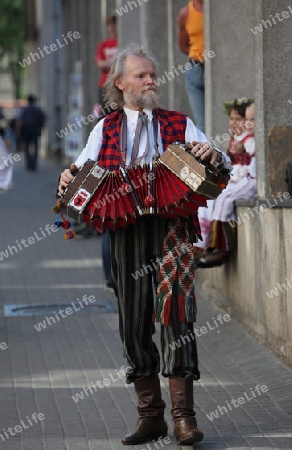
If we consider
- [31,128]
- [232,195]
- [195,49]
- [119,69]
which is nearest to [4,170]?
[232,195]

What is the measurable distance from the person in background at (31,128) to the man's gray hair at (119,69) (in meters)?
25.9

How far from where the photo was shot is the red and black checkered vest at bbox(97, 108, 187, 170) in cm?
652

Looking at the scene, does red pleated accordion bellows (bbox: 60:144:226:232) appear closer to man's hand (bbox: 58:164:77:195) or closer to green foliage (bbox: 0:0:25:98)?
man's hand (bbox: 58:164:77:195)

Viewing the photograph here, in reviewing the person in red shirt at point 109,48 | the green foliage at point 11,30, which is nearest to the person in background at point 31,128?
the person in red shirt at point 109,48

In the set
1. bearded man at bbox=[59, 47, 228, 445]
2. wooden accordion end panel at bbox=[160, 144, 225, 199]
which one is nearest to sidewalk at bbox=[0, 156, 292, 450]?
bearded man at bbox=[59, 47, 228, 445]

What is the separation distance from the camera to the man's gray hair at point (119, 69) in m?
6.60

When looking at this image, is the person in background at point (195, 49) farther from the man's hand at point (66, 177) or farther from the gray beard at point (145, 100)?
the man's hand at point (66, 177)

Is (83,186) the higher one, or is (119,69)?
(119,69)

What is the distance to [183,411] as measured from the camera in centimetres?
646

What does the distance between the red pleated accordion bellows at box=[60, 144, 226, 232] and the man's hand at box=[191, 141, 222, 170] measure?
2.3 inches

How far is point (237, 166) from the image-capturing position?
10.3m

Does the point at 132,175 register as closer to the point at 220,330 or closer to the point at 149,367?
the point at 149,367

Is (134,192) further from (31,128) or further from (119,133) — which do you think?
(31,128)

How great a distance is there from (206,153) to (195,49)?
676cm
